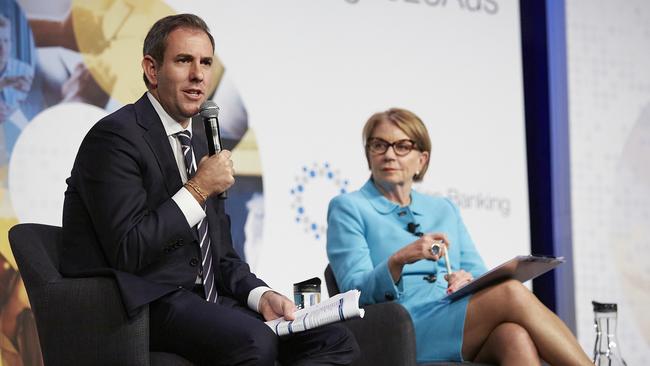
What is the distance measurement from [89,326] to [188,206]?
1.25 feet

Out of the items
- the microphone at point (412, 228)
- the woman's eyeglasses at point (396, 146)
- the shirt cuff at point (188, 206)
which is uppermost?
the woman's eyeglasses at point (396, 146)

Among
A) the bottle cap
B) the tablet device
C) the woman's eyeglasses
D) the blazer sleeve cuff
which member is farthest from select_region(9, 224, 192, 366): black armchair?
the bottle cap

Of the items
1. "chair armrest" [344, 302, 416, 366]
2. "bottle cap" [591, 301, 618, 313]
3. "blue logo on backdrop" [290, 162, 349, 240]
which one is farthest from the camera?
"blue logo on backdrop" [290, 162, 349, 240]

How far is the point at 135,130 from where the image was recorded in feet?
7.80

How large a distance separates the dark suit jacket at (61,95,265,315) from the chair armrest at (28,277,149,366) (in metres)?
0.04

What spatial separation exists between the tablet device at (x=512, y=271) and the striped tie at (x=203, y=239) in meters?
0.87

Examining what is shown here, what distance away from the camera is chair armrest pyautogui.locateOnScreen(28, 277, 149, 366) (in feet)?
7.24

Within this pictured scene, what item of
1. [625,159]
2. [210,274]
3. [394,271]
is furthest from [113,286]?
[625,159]

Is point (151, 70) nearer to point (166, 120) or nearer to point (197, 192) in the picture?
point (166, 120)

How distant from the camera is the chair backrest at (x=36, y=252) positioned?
2.28m

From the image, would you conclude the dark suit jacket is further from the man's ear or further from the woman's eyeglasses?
the woman's eyeglasses

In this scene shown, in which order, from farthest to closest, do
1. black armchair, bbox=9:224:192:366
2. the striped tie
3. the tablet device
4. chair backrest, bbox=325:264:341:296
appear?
chair backrest, bbox=325:264:341:296 → the tablet device → the striped tie → black armchair, bbox=9:224:192:366

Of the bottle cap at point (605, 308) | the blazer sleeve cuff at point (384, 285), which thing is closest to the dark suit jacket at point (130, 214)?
the blazer sleeve cuff at point (384, 285)

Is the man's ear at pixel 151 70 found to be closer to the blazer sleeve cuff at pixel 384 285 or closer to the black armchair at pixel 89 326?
the black armchair at pixel 89 326
